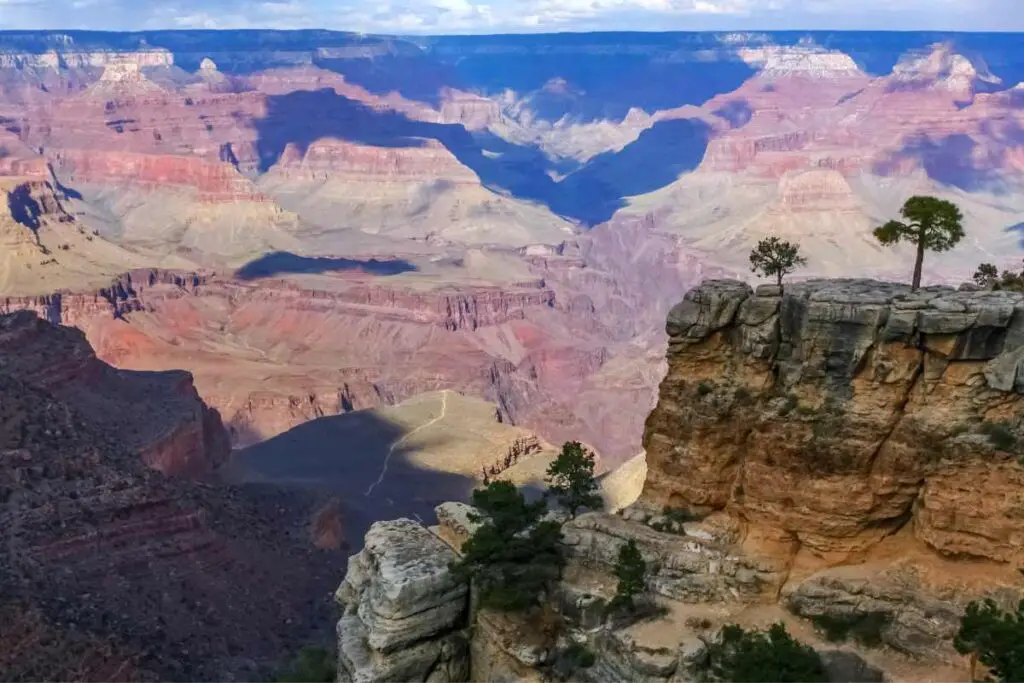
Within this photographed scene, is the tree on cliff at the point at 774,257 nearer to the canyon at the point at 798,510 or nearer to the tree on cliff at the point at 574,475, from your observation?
the canyon at the point at 798,510

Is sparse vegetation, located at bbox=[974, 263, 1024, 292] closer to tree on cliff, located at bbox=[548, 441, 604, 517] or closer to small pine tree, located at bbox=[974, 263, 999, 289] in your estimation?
small pine tree, located at bbox=[974, 263, 999, 289]

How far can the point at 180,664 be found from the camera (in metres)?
47.8

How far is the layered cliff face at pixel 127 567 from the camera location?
45.6 m

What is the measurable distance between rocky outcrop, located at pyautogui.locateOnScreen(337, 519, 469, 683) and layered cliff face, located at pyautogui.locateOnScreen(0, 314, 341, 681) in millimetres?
16175

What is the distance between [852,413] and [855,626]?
5694mm

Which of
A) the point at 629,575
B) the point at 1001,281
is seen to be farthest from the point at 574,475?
the point at 1001,281

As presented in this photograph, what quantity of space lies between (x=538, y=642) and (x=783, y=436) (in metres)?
9.53

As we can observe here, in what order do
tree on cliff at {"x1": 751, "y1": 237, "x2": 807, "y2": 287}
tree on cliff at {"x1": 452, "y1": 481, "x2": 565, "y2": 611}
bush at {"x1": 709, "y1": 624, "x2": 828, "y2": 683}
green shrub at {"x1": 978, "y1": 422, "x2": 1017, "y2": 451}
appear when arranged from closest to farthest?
bush at {"x1": 709, "y1": 624, "x2": 828, "y2": 683}
green shrub at {"x1": 978, "y1": 422, "x2": 1017, "y2": 451}
tree on cliff at {"x1": 452, "y1": 481, "x2": 565, "y2": 611}
tree on cliff at {"x1": 751, "y1": 237, "x2": 807, "y2": 287}

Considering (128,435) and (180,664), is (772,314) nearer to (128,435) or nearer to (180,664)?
(180,664)

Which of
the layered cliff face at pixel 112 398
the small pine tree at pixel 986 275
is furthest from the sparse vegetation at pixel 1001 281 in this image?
the layered cliff face at pixel 112 398

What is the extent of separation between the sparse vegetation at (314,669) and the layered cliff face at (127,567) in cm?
569

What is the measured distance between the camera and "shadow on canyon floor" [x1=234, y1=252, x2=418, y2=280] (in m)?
178

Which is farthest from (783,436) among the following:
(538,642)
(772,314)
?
(538,642)

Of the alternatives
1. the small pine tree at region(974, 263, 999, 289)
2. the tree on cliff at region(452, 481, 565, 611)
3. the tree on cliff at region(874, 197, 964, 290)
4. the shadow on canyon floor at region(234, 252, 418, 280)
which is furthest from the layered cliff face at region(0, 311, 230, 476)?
Result: the shadow on canyon floor at region(234, 252, 418, 280)
